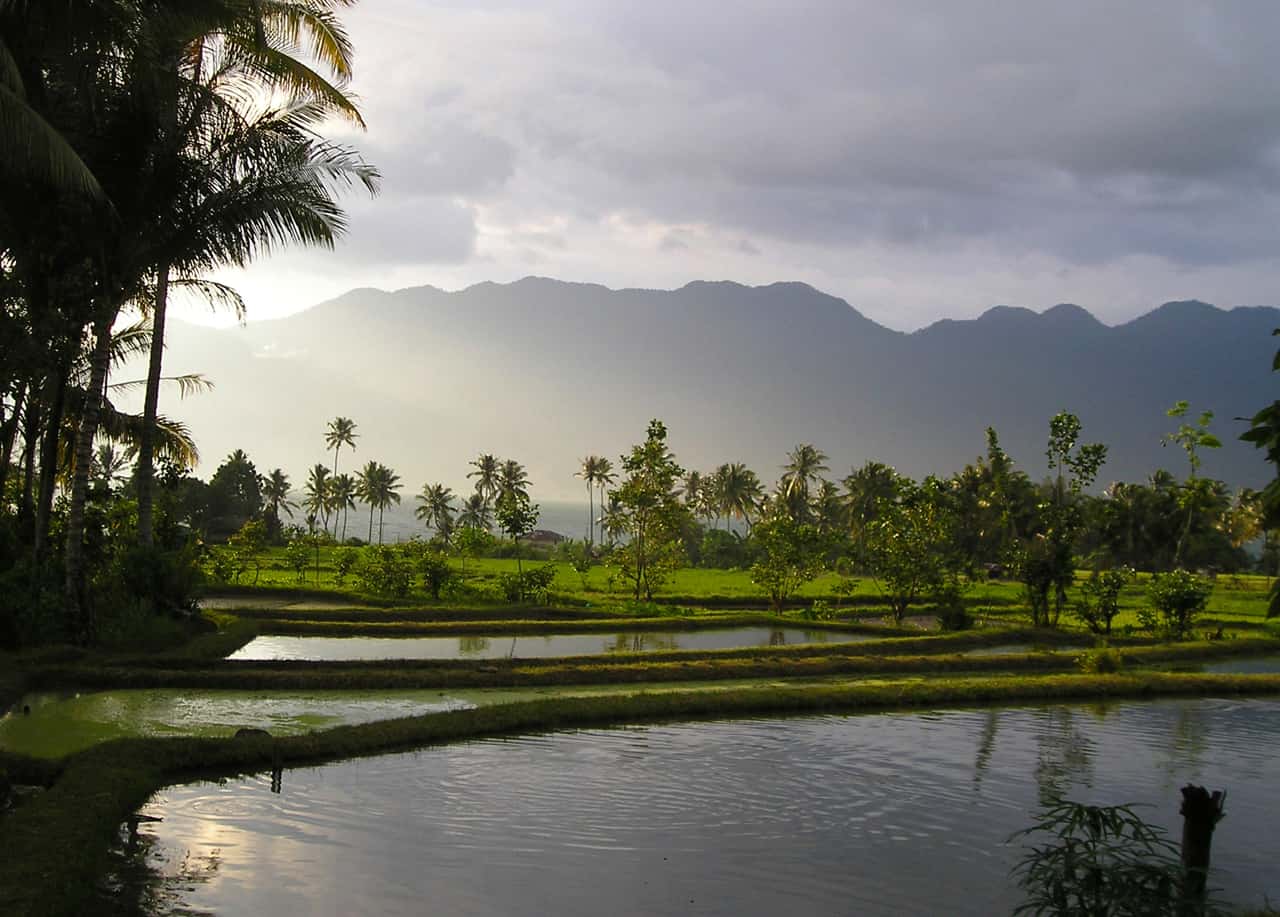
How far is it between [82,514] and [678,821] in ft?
37.9

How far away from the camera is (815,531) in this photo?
30531mm

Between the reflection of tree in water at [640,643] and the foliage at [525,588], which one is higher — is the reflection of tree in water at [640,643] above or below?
below

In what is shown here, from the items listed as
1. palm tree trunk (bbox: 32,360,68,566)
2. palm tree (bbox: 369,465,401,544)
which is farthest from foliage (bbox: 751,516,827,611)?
palm tree (bbox: 369,465,401,544)

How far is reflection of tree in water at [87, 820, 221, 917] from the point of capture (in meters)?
6.74

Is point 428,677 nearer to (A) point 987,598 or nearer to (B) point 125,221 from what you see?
(B) point 125,221

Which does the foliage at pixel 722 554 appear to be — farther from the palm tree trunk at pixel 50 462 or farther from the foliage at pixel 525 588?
the palm tree trunk at pixel 50 462

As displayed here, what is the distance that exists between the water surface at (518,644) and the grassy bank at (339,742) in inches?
178

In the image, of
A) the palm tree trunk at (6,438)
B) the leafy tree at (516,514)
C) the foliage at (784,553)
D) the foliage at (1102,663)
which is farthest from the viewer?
the leafy tree at (516,514)

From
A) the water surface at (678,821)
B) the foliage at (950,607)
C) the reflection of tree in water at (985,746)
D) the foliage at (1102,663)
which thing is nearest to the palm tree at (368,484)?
the foliage at (950,607)

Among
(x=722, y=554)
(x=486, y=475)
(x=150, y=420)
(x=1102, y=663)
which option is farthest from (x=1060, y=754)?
(x=486, y=475)

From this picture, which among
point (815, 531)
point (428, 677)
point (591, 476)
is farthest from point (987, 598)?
point (591, 476)

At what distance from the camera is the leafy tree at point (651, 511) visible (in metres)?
31.3

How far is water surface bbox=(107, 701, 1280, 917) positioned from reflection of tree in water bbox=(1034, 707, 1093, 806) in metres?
0.05

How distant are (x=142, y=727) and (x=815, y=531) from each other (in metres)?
21.7
